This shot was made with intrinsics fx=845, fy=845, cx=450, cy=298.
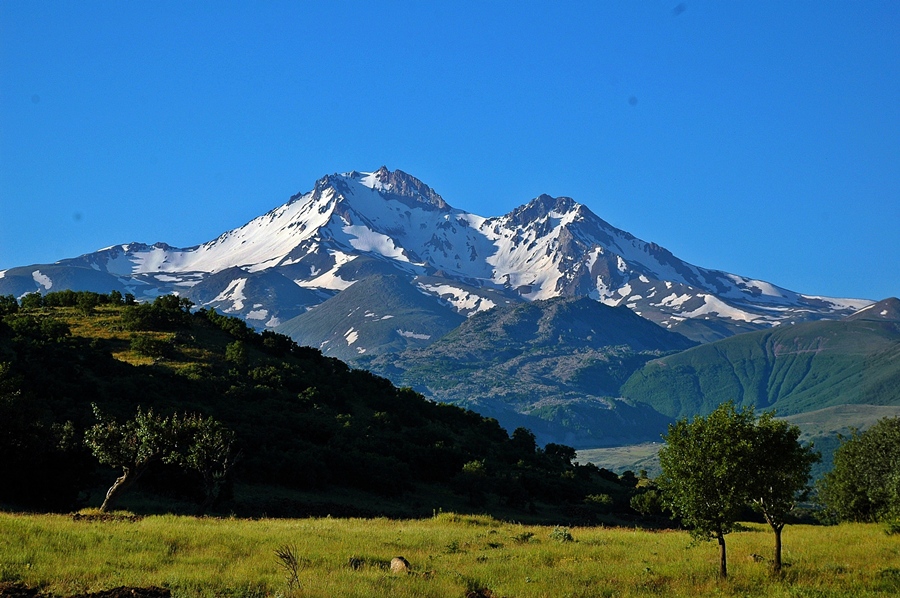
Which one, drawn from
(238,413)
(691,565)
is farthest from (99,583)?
(238,413)

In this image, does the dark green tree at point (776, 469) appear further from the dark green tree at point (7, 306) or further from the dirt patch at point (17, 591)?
the dark green tree at point (7, 306)

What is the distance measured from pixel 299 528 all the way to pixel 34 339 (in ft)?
164

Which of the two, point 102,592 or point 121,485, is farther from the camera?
point 121,485

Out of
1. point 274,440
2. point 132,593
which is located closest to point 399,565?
point 132,593

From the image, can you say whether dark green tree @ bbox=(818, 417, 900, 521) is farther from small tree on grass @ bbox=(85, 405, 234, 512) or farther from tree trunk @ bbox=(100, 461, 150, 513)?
tree trunk @ bbox=(100, 461, 150, 513)

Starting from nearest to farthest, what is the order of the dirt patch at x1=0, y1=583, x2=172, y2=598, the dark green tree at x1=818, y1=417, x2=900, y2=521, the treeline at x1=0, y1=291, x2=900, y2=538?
the dirt patch at x1=0, y1=583, x2=172, y2=598 < the treeline at x1=0, y1=291, x2=900, y2=538 < the dark green tree at x1=818, y1=417, x2=900, y2=521

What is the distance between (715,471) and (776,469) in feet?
9.91

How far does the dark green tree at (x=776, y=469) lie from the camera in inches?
1316

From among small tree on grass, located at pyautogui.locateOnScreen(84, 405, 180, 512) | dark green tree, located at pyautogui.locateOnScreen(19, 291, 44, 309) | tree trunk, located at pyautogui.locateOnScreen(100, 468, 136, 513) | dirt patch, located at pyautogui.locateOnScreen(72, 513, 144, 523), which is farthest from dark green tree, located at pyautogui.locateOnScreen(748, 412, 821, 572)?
dark green tree, located at pyautogui.locateOnScreen(19, 291, 44, 309)

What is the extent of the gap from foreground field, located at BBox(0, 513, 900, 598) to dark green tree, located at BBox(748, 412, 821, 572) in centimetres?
249

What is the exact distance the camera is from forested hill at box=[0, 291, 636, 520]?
49469mm

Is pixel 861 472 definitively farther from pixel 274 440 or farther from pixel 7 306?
pixel 7 306

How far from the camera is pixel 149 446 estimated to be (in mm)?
44156

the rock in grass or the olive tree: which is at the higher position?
the olive tree
